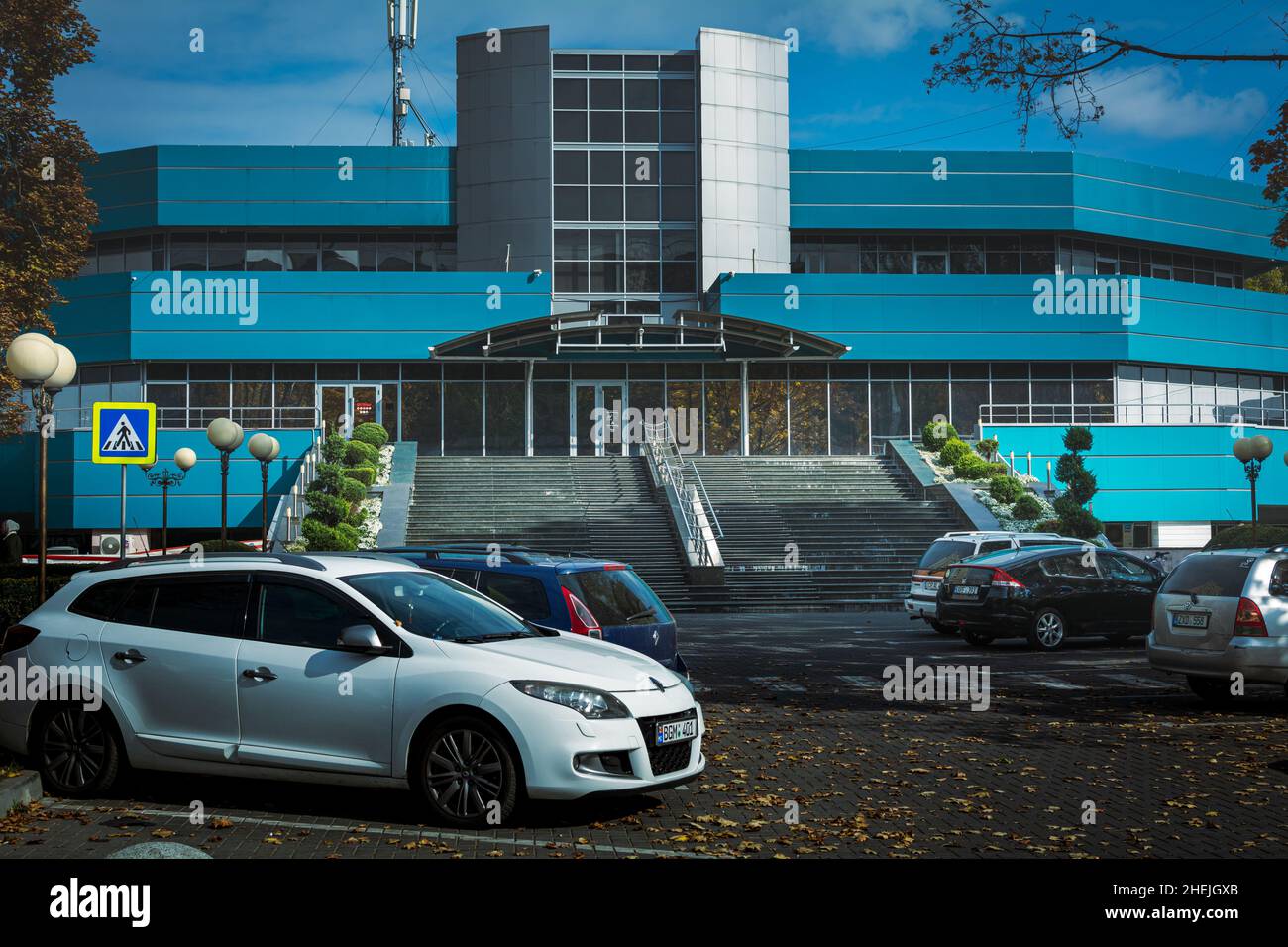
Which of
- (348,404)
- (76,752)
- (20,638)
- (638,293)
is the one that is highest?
(638,293)

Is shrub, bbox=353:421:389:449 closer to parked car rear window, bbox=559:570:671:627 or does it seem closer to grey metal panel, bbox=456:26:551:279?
grey metal panel, bbox=456:26:551:279

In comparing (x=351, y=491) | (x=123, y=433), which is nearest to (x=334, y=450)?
(x=351, y=491)

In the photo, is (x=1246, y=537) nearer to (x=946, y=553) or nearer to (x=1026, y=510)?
(x=1026, y=510)

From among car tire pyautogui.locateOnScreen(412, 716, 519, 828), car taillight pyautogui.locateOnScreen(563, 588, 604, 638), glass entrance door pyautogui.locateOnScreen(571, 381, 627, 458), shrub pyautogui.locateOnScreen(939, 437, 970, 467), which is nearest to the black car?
car taillight pyautogui.locateOnScreen(563, 588, 604, 638)

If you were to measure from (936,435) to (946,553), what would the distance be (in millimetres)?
20105

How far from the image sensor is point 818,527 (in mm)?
34656

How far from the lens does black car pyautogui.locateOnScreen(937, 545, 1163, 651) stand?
19578 millimetres

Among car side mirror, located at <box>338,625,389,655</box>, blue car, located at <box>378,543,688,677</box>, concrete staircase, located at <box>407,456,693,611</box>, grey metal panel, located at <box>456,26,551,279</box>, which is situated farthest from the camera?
grey metal panel, located at <box>456,26,551,279</box>

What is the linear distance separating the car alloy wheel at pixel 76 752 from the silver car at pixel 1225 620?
1007cm

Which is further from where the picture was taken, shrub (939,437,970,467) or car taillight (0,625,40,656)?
shrub (939,437,970,467)

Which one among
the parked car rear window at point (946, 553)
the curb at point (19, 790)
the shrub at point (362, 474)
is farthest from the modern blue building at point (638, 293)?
the curb at point (19, 790)

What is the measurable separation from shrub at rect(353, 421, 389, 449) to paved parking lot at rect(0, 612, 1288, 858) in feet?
93.5

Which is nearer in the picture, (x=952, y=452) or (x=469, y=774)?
(x=469, y=774)

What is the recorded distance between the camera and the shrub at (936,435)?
42.6 meters
